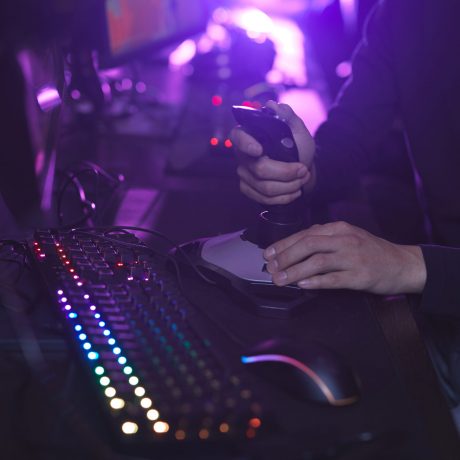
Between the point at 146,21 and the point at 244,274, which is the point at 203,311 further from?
the point at 146,21

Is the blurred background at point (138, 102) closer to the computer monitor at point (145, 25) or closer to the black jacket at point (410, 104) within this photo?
the computer monitor at point (145, 25)

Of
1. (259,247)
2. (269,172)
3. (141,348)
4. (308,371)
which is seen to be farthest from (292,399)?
(269,172)

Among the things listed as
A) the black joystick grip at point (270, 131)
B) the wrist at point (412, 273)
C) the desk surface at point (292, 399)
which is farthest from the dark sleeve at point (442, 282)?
the black joystick grip at point (270, 131)

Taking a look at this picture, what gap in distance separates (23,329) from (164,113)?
106 cm

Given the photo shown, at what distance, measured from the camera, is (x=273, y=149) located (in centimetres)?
75

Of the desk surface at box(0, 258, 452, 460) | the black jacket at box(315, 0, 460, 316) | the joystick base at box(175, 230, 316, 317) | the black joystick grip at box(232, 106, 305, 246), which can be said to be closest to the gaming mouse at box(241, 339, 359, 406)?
the desk surface at box(0, 258, 452, 460)

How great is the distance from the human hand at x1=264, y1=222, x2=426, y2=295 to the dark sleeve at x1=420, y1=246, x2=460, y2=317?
1cm

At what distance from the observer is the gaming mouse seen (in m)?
0.51

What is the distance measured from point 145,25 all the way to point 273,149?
3.36 ft

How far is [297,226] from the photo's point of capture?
0.75 meters

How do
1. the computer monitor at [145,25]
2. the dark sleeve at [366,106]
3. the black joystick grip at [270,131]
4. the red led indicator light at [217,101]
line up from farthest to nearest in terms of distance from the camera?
1. the red led indicator light at [217,101]
2. the computer monitor at [145,25]
3. the dark sleeve at [366,106]
4. the black joystick grip at [270,131]

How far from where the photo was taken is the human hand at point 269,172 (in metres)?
0.77

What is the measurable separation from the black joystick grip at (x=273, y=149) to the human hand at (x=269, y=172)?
1 cm

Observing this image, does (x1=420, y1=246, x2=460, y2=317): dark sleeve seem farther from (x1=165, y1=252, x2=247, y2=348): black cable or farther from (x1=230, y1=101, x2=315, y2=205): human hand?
(x1=165, y1=252, x2=247, y2=348): black cable
